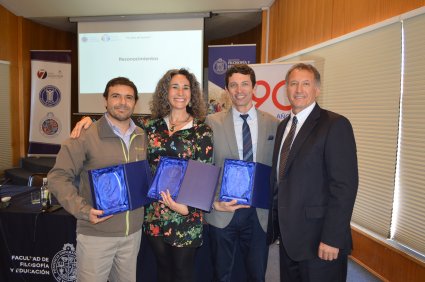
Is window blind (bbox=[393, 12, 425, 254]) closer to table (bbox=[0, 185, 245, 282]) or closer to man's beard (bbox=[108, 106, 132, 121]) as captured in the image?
table (bbox=[0, 185, 245, 282])

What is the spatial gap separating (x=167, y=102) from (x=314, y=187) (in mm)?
1035

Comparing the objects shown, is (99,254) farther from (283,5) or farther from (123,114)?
(283,5)

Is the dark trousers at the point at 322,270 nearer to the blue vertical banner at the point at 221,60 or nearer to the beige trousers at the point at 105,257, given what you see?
the beige trousers at the point at 105,257

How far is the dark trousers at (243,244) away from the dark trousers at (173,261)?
0.26 m

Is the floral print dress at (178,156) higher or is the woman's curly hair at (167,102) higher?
the woman's curly hair at (167,102)

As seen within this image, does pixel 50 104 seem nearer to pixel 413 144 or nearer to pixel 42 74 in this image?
pixel 42 74

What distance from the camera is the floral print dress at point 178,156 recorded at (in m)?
1.71

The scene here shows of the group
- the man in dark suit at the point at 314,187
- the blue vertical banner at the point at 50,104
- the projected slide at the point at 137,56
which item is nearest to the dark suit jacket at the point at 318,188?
the man in dark suit at the point at 314,187

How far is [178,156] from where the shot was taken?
5.72ft

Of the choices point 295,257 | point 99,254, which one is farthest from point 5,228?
point 295,257

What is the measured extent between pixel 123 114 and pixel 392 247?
286 cm

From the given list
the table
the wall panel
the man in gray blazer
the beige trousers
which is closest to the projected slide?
the wall panel

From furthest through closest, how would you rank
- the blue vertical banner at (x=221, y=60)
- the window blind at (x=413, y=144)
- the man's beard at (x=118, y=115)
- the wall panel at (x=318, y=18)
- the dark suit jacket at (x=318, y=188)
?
the blue vertical banner at (x=221, y=60) → the wall panel at (x=318, y=18) → the window blind at (x=413, y=144) → the man's beard at (x=118, y=115) → the dark suit jacket at (x=318, y=188)

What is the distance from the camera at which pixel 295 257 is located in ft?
5.45
